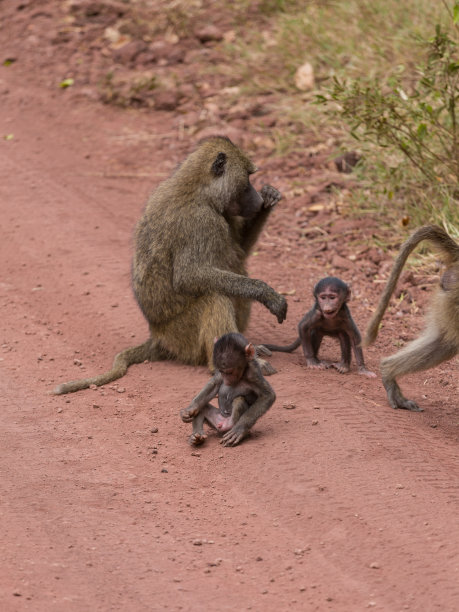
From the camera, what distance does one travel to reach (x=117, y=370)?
5801 mm

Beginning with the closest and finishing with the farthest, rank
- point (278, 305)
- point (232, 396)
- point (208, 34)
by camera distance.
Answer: point (232, 396) → point (278, 305) → point (208, 34)

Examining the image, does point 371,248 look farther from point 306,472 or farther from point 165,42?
point 165,42

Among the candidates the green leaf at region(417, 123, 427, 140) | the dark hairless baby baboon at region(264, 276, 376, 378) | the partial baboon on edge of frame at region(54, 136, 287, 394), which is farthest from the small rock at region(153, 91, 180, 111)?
the dark hairless baby baboon at region(264, 276, 376, 378)

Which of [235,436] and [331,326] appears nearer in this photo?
[235,436]

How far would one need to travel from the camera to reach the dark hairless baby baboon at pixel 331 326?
18.2 ft

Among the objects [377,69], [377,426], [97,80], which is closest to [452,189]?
[377,69]

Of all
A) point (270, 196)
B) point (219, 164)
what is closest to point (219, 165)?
point (219, 164)

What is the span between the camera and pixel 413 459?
452 cm

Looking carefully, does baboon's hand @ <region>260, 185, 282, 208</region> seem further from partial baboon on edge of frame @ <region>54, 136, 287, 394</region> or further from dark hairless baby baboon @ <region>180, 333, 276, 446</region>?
dark hairless baby baboon @ <region>180, 333, 276, 446</region>

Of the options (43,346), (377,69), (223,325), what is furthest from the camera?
(377,69)

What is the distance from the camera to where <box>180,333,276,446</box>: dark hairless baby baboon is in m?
4.76

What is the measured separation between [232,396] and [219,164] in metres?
1.63

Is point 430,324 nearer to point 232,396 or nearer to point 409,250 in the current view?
point 409,250

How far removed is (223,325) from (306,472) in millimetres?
1475
